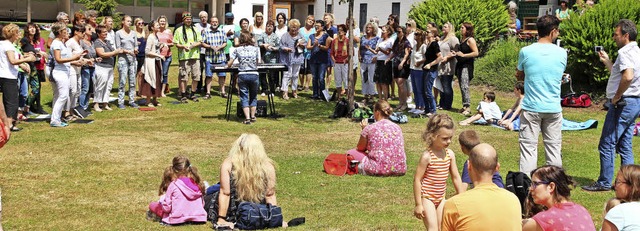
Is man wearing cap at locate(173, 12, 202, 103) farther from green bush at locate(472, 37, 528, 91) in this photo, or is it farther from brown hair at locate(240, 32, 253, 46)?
green bush at locate(472, 37, 528, 91)

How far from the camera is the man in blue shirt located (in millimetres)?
8469

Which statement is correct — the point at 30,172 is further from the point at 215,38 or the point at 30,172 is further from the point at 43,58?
the point at 215,38

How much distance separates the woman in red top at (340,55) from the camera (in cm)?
1708

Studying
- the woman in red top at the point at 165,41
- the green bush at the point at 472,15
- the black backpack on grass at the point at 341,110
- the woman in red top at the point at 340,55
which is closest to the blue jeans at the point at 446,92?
the woman in red top at the point at 340,55

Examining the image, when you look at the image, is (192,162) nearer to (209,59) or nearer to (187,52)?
(187,52)

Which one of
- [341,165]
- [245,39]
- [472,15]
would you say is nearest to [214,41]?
[245,39]

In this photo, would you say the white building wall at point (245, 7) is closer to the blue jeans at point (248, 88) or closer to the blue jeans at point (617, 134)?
the blue jeans at point (248, 88)

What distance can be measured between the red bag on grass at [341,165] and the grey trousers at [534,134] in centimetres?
237

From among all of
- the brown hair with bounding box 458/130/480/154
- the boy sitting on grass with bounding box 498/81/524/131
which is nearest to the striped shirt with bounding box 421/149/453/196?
the brown hair with bounding box 458/130/480/154

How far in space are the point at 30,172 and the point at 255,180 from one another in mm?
3969

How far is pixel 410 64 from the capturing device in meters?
15.9

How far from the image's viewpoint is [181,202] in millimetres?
7812

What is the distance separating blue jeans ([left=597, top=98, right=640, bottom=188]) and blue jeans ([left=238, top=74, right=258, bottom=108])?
6846 mm

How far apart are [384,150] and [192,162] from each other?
2.79 m
